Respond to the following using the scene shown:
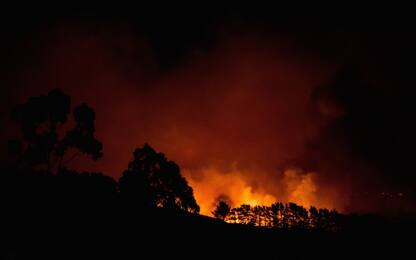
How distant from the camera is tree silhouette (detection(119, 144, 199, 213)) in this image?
52.4 m

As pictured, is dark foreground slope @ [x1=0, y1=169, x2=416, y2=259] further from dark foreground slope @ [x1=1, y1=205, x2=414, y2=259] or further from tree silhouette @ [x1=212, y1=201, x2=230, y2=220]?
tree silhouette @ [x1=212, y1=201, x2=230, y2=220]

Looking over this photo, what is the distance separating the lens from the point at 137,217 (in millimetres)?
23812

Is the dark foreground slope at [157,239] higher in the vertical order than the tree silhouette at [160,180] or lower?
lower

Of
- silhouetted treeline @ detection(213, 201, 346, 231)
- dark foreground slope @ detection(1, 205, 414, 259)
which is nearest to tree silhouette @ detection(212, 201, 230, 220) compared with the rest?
silhouetted treeline @ detection(213, 201, 346, 231)

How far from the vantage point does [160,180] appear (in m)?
55.5

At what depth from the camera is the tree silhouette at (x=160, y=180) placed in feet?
172

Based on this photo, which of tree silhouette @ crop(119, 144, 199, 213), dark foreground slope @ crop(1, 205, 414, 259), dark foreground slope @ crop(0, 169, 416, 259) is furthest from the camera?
tree silhouette @ crop(119, 144, 199, 213)

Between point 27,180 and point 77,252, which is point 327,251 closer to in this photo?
point 77,252

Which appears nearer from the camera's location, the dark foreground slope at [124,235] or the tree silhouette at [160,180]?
the dark foreground slope at [124,235]

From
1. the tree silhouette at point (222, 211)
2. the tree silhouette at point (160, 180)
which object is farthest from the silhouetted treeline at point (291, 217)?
the tree silhouette at point (160, 180)

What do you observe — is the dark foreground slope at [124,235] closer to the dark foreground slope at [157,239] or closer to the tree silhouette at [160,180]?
the dark foreground slope at [157,239]

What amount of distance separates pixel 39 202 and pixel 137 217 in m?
5.80

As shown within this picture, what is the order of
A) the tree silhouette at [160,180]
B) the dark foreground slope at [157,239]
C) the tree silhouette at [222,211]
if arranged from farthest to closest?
1. the tree silhouette at [222,211]
2. the tree silhouette at [160,180]
3. the dark foreground slope at [157,239]

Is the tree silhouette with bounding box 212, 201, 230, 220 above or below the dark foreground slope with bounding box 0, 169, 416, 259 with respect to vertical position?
above
